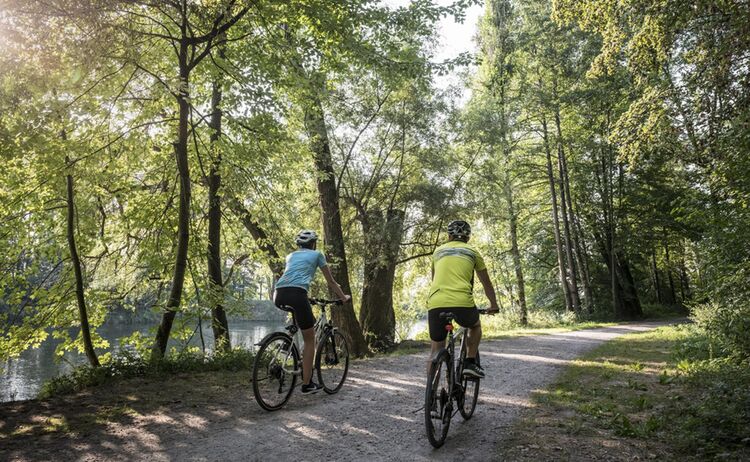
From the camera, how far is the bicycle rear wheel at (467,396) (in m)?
4.52

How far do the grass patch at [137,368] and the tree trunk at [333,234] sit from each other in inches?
167

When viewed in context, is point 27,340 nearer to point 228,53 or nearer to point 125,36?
point 125,36

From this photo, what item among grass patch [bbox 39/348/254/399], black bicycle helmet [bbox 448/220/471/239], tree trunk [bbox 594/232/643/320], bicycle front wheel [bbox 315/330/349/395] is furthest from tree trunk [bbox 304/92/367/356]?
tree trunk [bbox 594/232/643/320]

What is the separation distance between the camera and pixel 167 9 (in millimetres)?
6727

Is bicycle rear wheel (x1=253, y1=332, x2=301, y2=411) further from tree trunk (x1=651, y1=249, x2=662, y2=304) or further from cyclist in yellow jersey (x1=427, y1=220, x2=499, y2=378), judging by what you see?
tree trunk (x1=651, y1=249, x2=662, y2=304)

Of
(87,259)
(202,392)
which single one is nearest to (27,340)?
(87,259)

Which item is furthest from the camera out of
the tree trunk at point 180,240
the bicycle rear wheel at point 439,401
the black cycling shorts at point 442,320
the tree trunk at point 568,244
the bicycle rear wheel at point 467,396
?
the tree trunk at point 568,244

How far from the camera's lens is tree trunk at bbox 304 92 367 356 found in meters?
11.9

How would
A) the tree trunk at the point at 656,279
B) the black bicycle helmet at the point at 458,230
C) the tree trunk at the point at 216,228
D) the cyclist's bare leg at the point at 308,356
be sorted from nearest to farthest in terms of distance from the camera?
the black bicycle helmet at the point at 458,230 → the cyclist's bare leg at the point at 308,356 → the tree trunk at the point at 216,228 → the tree trunk at the point at 656,279

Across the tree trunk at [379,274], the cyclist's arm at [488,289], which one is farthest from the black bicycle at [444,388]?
the tree trunk at [379,274]

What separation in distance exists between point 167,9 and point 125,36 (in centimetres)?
79

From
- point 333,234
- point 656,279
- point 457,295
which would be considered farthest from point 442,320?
point 656,279

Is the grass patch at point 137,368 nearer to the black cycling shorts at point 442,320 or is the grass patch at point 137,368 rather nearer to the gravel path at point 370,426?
the gravel path at point 370,426

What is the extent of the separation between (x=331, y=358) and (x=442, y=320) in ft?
7.82
